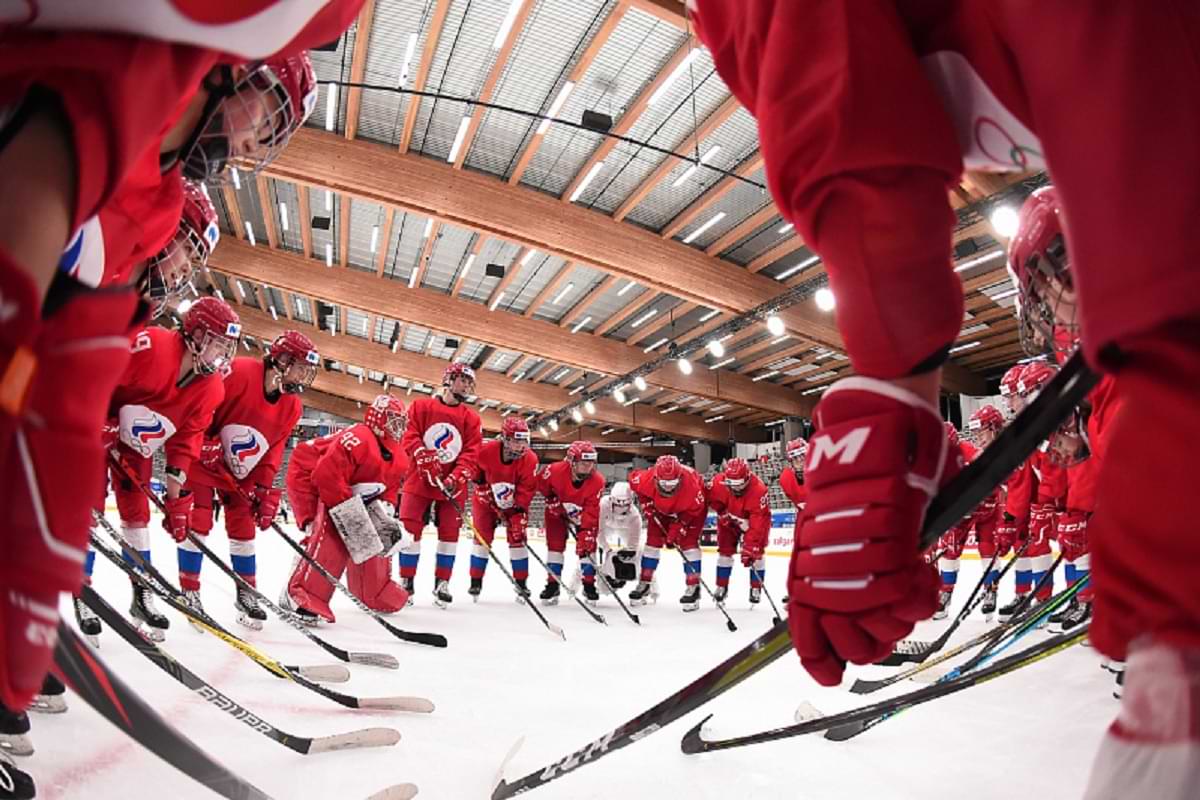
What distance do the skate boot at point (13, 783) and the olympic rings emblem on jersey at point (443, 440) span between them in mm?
4276

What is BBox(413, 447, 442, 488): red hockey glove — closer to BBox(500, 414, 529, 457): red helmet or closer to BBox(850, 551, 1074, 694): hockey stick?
BBox(500, 414, 529, 457): red helmet

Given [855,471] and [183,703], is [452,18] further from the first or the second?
[855,471]

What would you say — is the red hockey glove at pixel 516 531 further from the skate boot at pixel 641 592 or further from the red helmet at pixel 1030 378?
the red helmet at pixel 1030 378

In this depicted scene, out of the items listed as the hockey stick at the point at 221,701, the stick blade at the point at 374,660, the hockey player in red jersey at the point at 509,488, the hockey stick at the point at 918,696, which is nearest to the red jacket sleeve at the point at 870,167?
the hockey stick at the point at 918,696

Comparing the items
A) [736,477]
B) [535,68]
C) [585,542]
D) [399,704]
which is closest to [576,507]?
[585,542]

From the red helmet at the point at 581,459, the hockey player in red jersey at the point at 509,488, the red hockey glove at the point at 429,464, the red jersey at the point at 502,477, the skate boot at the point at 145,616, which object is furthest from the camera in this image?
the red helmet at the point at 581,459

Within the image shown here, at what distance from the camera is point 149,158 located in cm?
65

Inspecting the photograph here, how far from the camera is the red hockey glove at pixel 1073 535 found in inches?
130

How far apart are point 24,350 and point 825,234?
0.55 m

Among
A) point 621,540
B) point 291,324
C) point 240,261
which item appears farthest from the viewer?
point 291,324

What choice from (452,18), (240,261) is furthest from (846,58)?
(240,261)

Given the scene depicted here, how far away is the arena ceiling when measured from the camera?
5102 mm

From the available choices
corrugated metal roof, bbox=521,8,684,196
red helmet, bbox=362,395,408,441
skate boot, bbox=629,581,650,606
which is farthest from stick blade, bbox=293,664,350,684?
skate boot, bbox=629,581,650,606

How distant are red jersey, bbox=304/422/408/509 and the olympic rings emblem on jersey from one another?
2.26 ft
